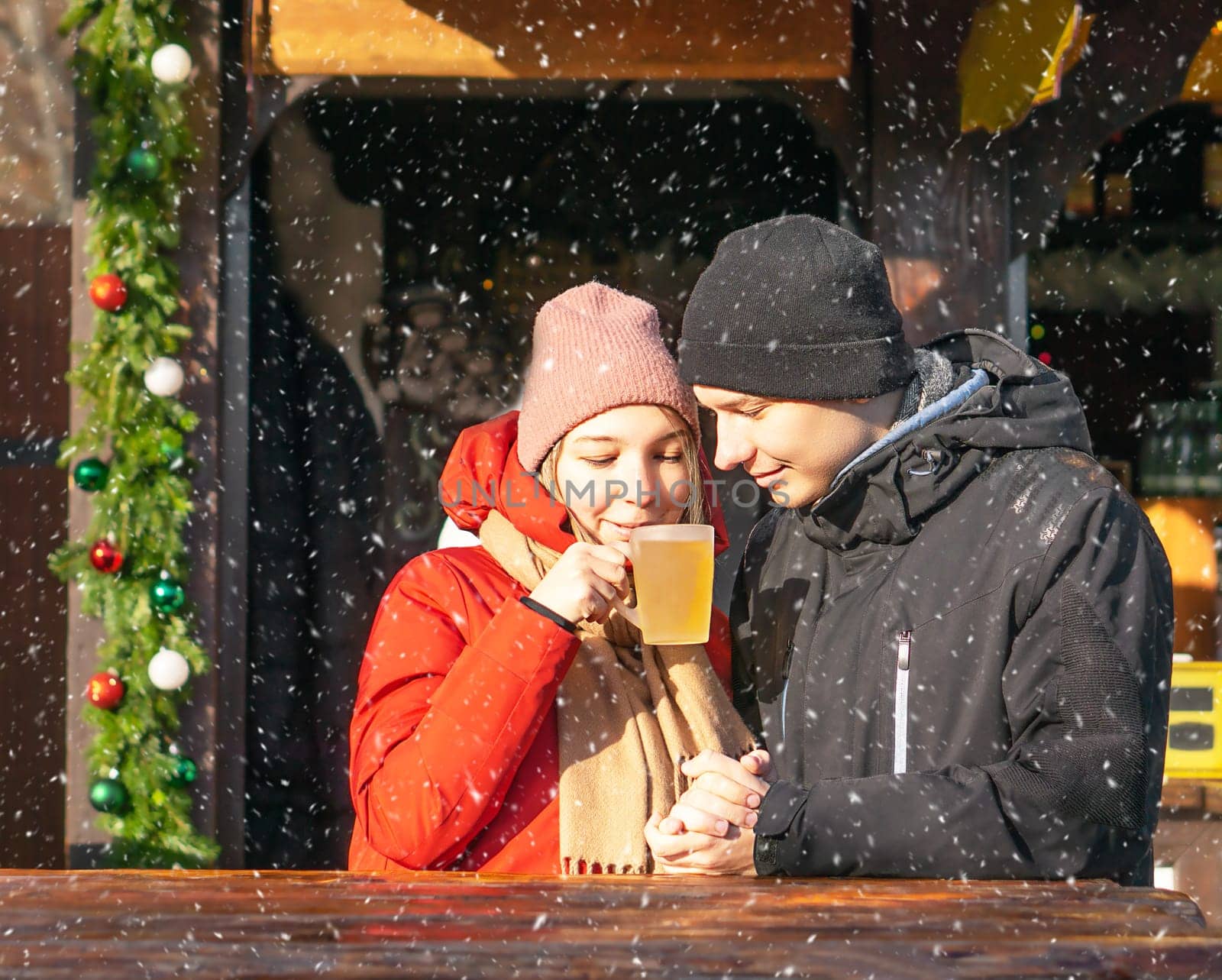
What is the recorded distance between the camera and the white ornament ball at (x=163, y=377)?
3727 millimetres

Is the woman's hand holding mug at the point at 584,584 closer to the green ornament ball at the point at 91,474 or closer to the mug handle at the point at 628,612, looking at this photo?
the mug handle at the point at 628,612

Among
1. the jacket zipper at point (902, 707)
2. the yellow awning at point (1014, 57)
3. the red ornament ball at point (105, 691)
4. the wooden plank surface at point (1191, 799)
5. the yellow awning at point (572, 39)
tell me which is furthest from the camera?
the yellow awning at point (572, 39)

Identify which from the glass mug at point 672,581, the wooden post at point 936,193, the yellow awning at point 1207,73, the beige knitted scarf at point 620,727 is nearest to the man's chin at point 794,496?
the glass mug at point 672,581

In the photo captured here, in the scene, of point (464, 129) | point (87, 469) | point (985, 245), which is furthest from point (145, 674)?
point (985, 245)

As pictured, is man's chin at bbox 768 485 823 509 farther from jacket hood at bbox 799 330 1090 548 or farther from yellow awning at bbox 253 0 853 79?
yellow awning at bbox 253 0 853 79

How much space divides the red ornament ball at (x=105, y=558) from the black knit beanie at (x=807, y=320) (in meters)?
2.52

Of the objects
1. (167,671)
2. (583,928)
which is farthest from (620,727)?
(167,671)

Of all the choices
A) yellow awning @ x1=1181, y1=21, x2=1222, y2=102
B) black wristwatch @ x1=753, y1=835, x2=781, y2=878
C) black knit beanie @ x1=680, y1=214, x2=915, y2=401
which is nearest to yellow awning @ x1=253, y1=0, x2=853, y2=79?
yellow awning @ x1=1181, y1=21, x2=1222, y2=102

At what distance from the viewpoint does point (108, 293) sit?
369 cm

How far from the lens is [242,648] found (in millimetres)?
4027

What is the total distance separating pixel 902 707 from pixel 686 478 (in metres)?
0.49

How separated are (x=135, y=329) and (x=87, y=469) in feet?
1.43

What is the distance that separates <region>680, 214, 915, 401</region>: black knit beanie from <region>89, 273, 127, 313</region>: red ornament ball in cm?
251

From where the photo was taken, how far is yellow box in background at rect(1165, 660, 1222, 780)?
372 cm
